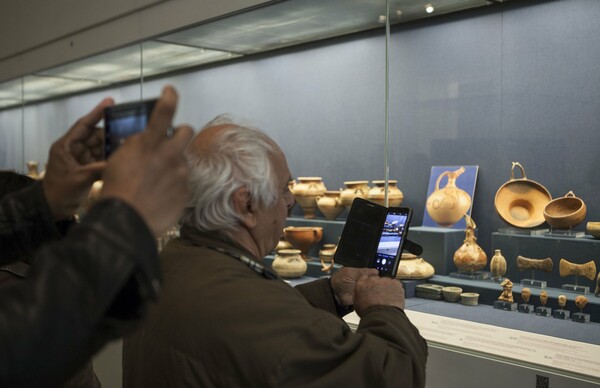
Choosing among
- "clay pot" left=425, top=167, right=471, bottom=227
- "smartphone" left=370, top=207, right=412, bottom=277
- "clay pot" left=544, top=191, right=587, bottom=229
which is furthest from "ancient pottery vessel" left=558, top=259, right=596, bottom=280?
"smartphone" left=370, top=207, right=412, bottom=277

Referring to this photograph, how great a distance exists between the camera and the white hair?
4.64ft

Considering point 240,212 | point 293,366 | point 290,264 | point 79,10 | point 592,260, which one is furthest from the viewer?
point 79,10

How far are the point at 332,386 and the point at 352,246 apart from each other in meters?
0.69

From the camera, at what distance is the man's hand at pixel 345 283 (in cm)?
184

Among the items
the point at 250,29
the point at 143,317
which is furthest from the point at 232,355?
the point at 250,29

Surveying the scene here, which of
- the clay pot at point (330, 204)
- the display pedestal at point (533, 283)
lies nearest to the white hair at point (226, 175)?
the display pedestal at point (533, 283)

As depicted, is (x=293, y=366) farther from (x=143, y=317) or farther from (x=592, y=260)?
(x=592, y=260)

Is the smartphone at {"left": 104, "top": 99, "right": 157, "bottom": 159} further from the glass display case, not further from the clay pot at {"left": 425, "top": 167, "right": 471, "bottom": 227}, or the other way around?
the clay pot at {"left": 425, "top": 167, "right": 471, "bottom": 227}

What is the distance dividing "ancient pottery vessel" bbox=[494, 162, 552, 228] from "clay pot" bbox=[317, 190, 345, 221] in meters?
1.01

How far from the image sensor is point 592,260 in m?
2.94

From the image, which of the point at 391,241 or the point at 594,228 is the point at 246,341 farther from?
the point at 594,228

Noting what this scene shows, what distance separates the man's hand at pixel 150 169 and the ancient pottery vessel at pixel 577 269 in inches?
105

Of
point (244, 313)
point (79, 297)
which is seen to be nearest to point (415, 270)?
point (244, 313)

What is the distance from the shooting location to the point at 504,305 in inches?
123
